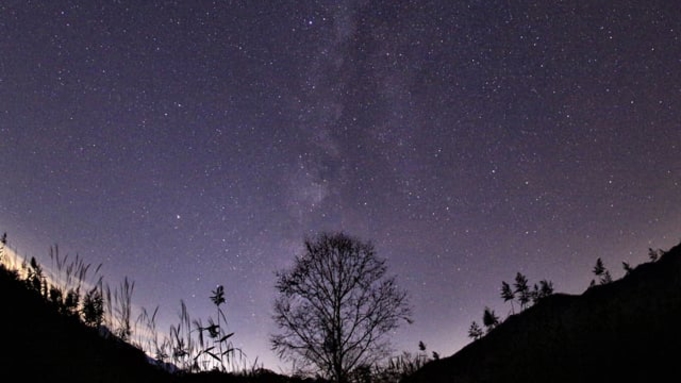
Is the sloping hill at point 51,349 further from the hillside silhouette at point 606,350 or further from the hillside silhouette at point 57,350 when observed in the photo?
the hillside silhouette at point 606,350

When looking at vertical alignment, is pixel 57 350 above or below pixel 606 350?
above

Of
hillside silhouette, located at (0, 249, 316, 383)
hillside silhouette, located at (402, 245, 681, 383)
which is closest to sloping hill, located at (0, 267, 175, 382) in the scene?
hillside silhouette, located at (0, 249, 316, 383)

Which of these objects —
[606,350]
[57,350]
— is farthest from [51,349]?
[606,350]

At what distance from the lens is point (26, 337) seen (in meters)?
3.65

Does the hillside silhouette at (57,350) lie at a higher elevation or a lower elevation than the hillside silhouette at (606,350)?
higher

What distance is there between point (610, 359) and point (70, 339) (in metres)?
6.76

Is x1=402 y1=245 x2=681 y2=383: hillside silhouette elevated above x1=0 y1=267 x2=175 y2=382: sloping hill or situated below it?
below

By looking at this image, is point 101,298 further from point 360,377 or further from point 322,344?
point 322,344

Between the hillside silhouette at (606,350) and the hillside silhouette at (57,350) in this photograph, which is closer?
the hillside silhouette at (57,350)

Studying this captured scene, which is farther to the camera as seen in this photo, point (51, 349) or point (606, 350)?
point (606, 350)

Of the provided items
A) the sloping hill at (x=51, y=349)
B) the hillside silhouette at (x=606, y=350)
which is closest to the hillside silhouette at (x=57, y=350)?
the sloping hill at (x=51, y=349)

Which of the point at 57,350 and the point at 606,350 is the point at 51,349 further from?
the point at 606,350

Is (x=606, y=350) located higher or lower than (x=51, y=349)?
lower

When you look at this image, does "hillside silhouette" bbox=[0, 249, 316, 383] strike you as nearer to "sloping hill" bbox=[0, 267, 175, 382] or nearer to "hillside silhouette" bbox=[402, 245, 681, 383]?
"sloping hill" bbox=[0, 267, 175, 382]
